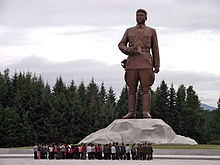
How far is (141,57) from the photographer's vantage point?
2728 centimetres

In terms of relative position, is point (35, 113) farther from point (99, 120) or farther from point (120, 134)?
point (120, 134)

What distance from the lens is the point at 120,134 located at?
2678cm

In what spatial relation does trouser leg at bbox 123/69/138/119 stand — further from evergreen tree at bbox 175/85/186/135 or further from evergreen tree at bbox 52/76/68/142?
evergreen tree at bbox 175/85/186/135

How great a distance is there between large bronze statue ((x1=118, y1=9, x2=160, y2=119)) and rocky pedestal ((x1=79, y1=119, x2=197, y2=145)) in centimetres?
88

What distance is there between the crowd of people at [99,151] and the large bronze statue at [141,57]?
4.78 m

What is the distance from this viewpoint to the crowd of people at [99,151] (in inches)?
904

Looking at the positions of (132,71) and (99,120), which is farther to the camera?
(99,120)

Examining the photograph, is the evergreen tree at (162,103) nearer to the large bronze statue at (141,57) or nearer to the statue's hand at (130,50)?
the large bronze statue at (141,57)

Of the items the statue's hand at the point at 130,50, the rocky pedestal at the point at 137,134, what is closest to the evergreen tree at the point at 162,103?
the rocky pedestal at the point at 137,134

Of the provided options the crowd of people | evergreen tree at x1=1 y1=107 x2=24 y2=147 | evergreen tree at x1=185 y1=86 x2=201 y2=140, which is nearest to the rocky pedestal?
the crowd of people

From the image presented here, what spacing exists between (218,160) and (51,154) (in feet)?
28.1

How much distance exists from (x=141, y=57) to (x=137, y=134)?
15.0 feet

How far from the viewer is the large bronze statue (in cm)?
2733

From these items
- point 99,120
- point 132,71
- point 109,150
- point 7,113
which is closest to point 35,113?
point 7,113
